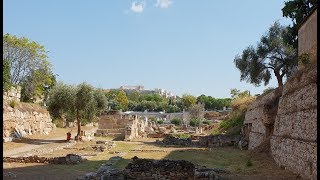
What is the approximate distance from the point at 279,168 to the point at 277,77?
21.7 metres

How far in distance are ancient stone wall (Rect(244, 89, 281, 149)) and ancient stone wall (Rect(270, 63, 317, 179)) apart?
2.88 meters

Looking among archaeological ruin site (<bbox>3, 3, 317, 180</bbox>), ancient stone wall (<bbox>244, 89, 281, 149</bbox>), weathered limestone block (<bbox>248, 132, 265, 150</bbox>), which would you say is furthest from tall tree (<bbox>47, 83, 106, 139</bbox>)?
weathered limestone block (<bbox>248, 132, 265, 150</bbox>)

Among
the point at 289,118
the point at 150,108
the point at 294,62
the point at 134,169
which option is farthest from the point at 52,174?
the point at 150,108

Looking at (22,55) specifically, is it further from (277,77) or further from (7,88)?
(277,77)

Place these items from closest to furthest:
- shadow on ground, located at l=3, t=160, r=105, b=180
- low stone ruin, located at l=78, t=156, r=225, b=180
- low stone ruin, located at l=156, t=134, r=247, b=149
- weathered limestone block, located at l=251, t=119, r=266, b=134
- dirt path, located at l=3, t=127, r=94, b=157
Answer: low stone ruin, located at l=78, t=156, r=225, b=180 → shadow on ground, located at l=3, t=160, r=105, b=180 → dirt path, located at l=3, t=127, r=94, b=157 → weathered limestone block, located at l=251, t=119, r=266, b=134 → low stone ruin, located at l=156, t=134, r=247, b=149

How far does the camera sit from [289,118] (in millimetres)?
18062

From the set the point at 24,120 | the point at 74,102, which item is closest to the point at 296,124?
the point at 74,102

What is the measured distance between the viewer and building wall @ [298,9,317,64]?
68.2 ft

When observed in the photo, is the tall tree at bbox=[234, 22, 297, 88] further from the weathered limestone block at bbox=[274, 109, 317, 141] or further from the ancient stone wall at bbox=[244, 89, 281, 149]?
the weathered limestone block at bbox=[274, 109, 317, 141]

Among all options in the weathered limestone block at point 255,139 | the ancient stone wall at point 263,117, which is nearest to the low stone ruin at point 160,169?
the ancient stone wall at point 263,117

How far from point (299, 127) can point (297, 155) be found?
1262 millimetres

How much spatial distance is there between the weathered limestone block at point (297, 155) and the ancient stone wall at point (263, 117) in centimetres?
381

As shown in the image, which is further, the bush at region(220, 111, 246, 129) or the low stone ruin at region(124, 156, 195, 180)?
the bush at region(220, 111, 246, 129)

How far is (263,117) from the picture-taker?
24.2 meters
